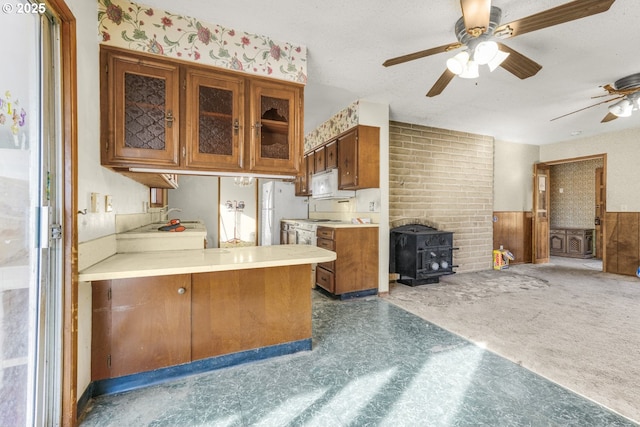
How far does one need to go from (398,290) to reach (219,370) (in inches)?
106

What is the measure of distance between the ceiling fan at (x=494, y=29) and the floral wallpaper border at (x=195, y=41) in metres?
0.90

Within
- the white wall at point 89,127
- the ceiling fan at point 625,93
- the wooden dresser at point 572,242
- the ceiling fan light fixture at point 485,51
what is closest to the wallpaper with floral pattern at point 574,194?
the wooden dresser at point 572,242

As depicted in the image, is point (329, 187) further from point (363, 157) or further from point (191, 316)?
point (191, 316)

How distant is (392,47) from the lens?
8.06ft

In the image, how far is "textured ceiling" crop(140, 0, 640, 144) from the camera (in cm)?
199

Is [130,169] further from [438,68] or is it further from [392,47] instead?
[438,68]

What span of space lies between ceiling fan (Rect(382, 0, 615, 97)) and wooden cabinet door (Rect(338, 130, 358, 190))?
150 centimetres

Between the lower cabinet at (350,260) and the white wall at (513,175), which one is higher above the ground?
the white wall at (513,175)

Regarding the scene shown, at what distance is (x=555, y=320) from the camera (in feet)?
9.28

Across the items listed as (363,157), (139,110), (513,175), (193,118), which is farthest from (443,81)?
(513,175)

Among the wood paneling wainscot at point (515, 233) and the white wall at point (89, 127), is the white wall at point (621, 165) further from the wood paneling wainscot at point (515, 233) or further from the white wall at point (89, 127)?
the white wall at point (89, 127)

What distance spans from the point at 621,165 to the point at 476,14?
5.53 m

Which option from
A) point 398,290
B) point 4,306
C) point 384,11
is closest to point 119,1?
point 384,11

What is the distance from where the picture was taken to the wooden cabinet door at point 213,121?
2006 mm
